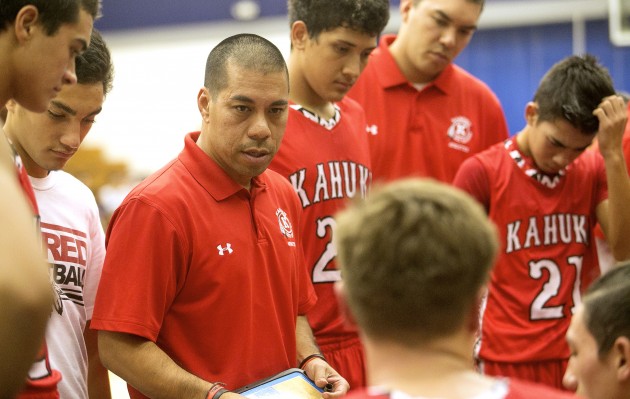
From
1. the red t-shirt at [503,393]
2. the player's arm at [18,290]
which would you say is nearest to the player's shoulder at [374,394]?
the red t-shirt at [503,393]

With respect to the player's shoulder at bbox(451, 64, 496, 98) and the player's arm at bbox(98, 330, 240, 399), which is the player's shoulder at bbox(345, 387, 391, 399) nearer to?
the player's arm at bbox(98, 330, 240, 399)

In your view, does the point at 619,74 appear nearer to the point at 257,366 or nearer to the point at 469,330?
the point at 257,366

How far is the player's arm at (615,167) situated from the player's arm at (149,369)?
1844mm

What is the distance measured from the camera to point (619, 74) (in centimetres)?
977

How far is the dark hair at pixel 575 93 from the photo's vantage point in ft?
11.5

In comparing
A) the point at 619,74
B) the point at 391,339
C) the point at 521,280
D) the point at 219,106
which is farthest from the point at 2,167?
the point at 619,74

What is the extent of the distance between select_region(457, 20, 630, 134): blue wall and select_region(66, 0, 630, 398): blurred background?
0.04ft

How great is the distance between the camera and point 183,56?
1114cm

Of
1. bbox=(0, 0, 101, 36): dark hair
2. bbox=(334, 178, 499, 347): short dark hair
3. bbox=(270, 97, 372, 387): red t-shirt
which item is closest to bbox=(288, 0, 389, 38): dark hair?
bbox=(270, 97, 372, 387): red t-shirt

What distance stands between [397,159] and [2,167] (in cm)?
259

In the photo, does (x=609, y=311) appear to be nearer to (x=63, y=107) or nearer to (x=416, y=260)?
(x=416, y=260)

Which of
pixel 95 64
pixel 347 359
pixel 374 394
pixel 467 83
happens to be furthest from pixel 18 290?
pixel 467 83

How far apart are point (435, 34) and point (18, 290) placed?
2.86 meters

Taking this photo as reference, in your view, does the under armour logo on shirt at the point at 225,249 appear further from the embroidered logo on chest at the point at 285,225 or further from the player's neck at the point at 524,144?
the player's neck at the point at 524,144
